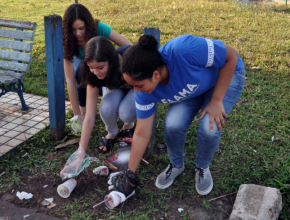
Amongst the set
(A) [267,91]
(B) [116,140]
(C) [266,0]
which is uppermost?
(C) [266,0]

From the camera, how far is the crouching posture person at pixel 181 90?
1.79 meters

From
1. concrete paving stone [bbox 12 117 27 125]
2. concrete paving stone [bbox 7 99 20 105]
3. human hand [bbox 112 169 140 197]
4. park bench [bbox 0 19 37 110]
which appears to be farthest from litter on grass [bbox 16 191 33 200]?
concrete paving stone [bbox 7 99 20 105]

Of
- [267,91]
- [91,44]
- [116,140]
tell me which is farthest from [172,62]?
[267,91]

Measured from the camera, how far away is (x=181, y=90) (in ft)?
6.63

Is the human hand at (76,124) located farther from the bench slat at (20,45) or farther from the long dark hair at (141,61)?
the long dark hair at (141,61)

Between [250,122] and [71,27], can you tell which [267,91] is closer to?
[250,122]

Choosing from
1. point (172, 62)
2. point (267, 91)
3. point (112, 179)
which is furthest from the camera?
point (267, 91)

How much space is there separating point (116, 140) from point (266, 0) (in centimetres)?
699

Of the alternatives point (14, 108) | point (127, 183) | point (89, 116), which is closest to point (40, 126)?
point (14, 108)

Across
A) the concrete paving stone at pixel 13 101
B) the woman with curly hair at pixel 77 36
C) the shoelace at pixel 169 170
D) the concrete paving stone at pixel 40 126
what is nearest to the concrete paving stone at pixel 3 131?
the concrete paving stone at pixel 40 126

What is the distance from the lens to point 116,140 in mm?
2916

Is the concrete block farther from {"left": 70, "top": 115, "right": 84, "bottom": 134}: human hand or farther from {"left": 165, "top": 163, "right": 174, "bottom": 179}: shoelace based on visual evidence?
{"left": 70, "top": 115, "right": 84, "bottom": 134}: human hand

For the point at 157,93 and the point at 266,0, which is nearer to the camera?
the point at 157,93

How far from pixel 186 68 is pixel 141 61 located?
1.11 feet
